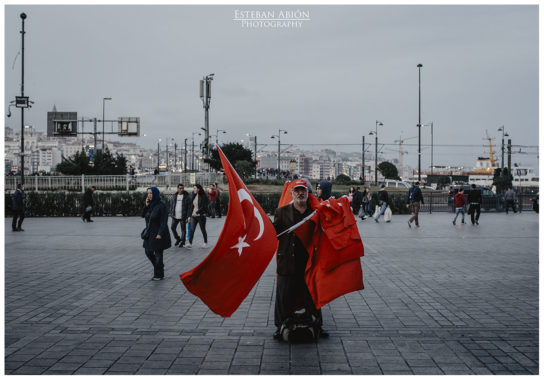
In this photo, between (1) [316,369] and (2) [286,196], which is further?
(2) [286,196]

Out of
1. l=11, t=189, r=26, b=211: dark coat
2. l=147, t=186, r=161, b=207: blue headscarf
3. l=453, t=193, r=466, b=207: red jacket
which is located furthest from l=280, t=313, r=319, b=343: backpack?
l=453, t=193, r=466, b=207: red jacket

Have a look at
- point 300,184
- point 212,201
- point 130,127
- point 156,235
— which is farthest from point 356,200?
point 300,184

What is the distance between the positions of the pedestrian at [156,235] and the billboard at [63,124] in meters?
25.6

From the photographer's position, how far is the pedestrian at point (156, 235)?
30.3 ft

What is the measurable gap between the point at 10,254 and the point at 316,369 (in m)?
9.77

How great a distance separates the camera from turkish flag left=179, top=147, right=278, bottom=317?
17.0ft

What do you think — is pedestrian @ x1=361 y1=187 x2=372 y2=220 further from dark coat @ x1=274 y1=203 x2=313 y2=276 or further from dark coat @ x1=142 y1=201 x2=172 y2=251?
dark coat @ x1=274 y1=203 x2=313 y2=276

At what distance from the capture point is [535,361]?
4.90m

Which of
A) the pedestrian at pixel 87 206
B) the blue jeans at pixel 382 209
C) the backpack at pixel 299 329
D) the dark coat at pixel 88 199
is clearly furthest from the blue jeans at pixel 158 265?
the dark coat at pixel 88 199

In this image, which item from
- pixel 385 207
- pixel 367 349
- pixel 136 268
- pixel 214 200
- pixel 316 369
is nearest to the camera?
pixel 316 369

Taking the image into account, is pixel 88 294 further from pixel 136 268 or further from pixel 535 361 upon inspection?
pixel 535 361

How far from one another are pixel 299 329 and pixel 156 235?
452 centimetres

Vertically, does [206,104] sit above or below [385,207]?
above

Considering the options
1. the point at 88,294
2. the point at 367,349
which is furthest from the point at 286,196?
the point at 88,294
